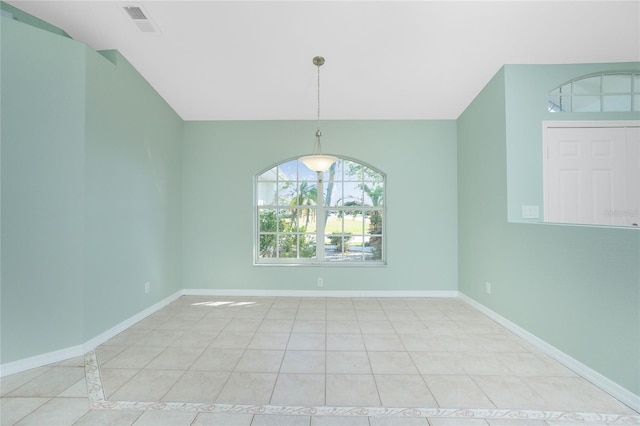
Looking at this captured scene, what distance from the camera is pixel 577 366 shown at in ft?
6.57

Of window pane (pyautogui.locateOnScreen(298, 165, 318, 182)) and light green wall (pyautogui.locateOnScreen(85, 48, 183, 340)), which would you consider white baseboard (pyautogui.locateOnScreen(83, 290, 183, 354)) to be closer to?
light green wall (pyautogui.locateOnScreen(85, 48, 183, 340))

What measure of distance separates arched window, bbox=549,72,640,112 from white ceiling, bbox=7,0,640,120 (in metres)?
0.20

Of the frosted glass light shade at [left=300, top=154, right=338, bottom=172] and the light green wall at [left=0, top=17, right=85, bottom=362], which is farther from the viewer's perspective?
the frosted glass light shade at [left=300, top=154, right=338, bottom=172]

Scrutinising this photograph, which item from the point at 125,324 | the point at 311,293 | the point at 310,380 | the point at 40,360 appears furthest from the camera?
the point at 311,293

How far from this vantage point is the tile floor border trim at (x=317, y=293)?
3.87 meters

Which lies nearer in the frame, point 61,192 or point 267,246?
Answer: point 61,192

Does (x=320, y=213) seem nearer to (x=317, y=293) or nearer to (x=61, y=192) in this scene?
(x=317, y=293)

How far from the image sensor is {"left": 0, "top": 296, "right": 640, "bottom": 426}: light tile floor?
1576 mm

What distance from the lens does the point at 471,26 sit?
247cm

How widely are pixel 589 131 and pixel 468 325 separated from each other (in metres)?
2.44

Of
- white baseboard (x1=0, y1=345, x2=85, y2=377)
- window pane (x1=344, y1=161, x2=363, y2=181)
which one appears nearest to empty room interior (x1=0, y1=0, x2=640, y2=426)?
white baseboard (x1=0, y1=345, x2=85, y2=377)

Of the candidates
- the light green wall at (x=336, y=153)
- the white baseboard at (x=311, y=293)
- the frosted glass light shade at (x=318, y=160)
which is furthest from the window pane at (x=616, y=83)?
the frosted glass light shade at (x=318, y=160)

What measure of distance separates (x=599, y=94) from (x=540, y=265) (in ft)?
6.79

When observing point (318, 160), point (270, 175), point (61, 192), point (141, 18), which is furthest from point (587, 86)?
point (61, 192)
